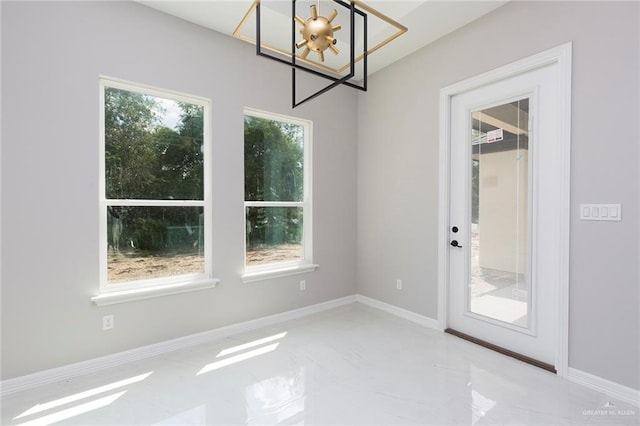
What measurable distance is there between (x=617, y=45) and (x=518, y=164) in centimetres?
95

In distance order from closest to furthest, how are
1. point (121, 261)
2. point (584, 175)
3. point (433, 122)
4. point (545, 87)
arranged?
point (584, 175)
point (545, 87)
point (121, 261)
point (433, 122)

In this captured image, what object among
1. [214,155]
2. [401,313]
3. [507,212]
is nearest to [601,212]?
[507,212]

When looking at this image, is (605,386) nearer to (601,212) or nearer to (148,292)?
(601,212)

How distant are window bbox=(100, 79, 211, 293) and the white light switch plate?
3.07 metres

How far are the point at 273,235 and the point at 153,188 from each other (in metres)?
1.31

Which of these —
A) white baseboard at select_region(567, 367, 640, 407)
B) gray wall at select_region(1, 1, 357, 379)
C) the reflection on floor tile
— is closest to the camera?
the reflection on floor tile

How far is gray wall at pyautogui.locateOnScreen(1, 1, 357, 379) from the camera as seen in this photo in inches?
83.7

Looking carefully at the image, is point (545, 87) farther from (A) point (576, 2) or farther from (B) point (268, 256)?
(B) point (268, 256)

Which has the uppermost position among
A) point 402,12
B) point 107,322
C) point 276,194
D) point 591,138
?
point 402,12

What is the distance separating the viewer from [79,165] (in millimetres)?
2352

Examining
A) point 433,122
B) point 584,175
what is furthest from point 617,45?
point 433,122

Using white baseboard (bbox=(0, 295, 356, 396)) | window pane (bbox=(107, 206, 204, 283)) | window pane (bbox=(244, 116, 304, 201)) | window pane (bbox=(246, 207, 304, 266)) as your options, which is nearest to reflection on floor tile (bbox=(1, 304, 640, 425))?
white baseboard (bbox=(0, 295, 356, 396))

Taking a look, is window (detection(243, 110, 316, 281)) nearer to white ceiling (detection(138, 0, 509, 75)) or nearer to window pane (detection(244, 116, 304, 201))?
window pane (detection(244, 116, 304, 201))

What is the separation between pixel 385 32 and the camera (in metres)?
2.96
